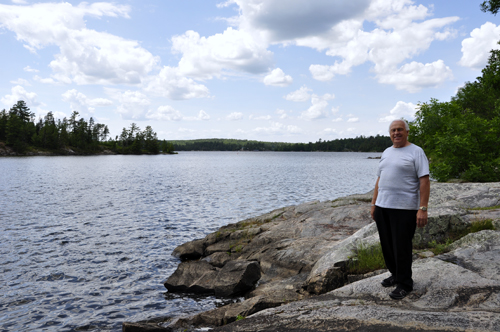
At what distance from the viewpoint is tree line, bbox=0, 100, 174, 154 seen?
13162 cm

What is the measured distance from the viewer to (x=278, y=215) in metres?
20.5

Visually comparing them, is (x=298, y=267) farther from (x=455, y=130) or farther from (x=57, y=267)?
(x=455, y=130)

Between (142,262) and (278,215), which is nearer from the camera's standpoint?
(142,262)

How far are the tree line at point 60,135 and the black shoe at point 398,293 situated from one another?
508ft

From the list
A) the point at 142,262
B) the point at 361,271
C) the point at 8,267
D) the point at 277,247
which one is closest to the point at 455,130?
the point at 277,247

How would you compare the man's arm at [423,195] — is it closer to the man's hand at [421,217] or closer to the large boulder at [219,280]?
the man's hand at [421,217]

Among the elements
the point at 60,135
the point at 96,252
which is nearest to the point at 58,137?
the point at 60,135

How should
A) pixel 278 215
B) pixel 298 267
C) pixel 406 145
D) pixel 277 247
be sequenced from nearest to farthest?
pixel 406 145 < pixel 298 267 < pixel 277 247 < pixel 278 215

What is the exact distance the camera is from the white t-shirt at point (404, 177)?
5996 mm

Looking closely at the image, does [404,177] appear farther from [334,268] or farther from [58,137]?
[58,137]

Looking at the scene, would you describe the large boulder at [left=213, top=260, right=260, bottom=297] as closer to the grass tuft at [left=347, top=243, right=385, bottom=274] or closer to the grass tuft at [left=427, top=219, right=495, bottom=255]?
the grass tuft at [left=347, top=243, right=385, bottom=274]

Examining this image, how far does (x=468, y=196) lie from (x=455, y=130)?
13.4m

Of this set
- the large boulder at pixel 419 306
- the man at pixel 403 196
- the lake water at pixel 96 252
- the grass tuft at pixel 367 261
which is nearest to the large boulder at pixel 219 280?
the lake water at pixel 96 252

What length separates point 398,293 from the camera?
19.7ft
